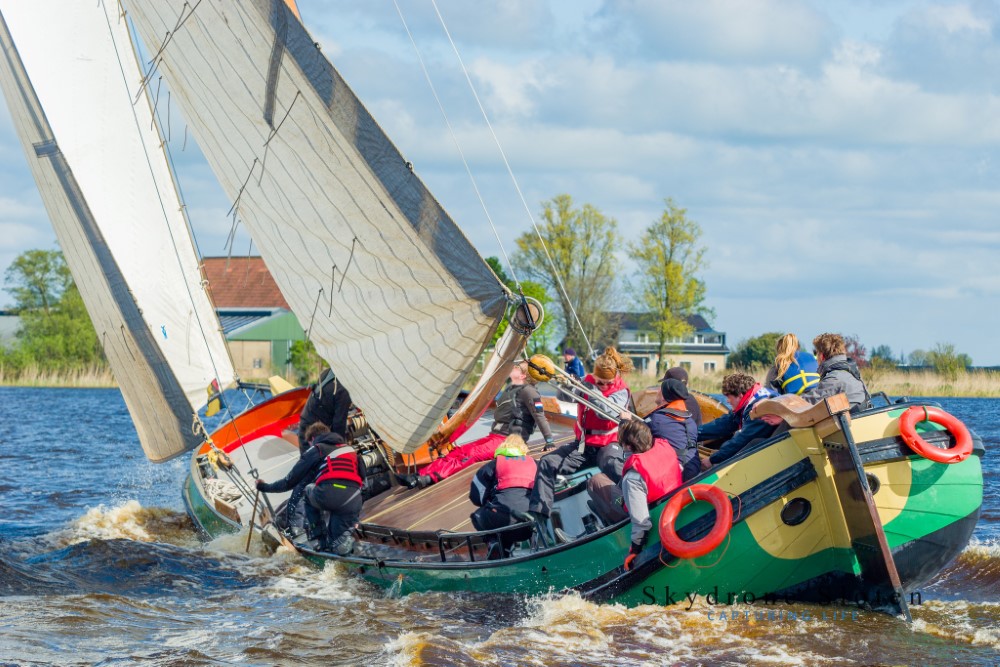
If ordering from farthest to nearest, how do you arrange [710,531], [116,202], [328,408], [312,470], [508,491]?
[116,202], [328,408], [312,470], [508,491], [710,531]

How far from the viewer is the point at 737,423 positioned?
358 inches

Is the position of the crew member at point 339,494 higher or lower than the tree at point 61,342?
lower

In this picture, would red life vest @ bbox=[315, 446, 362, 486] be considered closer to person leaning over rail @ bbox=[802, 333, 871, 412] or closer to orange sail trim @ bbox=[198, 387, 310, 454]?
person leaning over rail @ bbox=[802, 333, 871, 412]

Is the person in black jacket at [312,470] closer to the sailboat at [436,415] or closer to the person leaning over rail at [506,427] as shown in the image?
the sailboat at [436,415]

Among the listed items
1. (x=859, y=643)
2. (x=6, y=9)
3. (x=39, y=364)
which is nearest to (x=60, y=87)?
(x=6, y=9)

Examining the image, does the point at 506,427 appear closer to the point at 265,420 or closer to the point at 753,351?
the point at 265,420

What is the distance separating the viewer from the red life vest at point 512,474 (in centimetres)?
863

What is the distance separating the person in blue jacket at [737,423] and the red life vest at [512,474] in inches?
52.7

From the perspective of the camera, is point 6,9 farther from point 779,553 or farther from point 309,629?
point 779,553

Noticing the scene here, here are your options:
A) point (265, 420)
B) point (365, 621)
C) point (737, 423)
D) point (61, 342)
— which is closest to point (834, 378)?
point (737, 423)

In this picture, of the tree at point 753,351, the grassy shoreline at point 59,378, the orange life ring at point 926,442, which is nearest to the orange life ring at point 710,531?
the orange life ring at point 926,442

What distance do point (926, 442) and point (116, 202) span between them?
31.2 ft

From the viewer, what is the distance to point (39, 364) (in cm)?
5694

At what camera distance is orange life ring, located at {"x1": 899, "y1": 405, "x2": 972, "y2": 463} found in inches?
285
